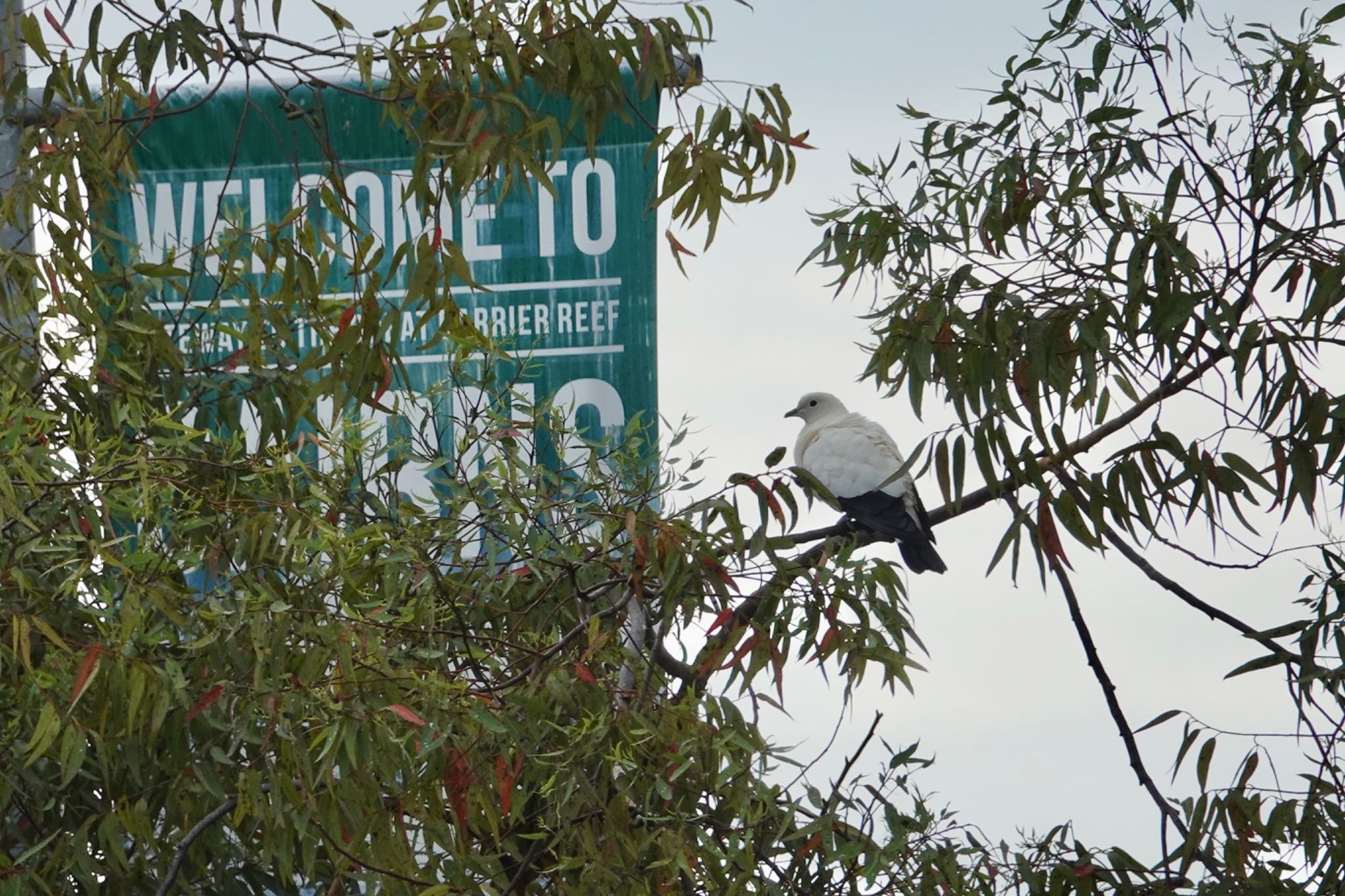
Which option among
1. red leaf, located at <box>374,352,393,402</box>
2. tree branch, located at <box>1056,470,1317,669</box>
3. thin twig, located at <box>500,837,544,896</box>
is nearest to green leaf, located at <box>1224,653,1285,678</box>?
tree branch, located at <box>1056,470,1317,669</box>

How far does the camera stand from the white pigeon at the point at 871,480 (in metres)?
3.44

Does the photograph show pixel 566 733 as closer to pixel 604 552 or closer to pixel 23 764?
pixel 604 552

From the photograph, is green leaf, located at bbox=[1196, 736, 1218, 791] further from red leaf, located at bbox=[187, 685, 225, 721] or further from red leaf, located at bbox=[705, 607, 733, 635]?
red leaf, located at bbox=[187, 685, 225, 721]

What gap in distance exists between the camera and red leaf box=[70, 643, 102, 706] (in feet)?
5.96

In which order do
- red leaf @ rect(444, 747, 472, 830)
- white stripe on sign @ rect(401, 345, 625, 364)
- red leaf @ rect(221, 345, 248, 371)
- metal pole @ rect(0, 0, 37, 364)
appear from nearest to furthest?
red leaf @ rect(444, 747, 472, 830) → metal pole @ rect(0, 0, 37, 364) → red leaf @ rect(221, 345, 248, 371) → white stripe on sign @ rect(401, 345, 625, 364)

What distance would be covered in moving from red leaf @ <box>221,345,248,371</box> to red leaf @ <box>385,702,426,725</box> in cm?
111

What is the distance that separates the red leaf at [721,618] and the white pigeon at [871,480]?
3.87 feet

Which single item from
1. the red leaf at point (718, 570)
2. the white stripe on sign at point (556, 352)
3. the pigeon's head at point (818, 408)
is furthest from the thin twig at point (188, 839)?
the pigeon's head at point (818, 408)

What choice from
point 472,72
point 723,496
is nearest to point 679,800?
point 723,496

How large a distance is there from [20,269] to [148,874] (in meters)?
1.02

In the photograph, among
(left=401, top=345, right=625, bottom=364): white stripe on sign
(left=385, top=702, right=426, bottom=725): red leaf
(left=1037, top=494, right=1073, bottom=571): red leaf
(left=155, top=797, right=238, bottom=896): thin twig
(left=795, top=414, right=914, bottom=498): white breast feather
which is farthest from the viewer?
(left=401, top=345, right=625, bottom=364): white stripe on sign

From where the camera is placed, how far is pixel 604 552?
87.8 inches

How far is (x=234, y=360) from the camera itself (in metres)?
2.77

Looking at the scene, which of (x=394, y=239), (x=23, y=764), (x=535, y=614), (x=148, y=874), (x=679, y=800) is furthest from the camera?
(x=394, y=239)
